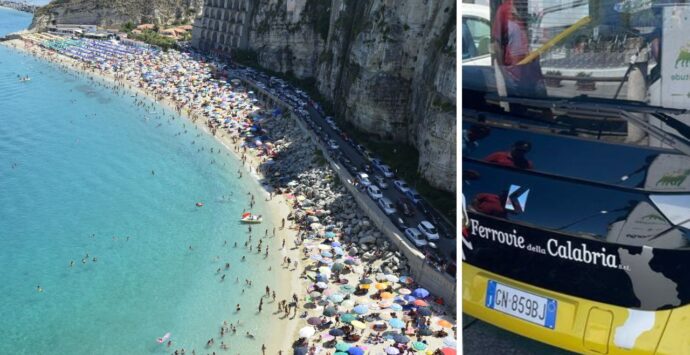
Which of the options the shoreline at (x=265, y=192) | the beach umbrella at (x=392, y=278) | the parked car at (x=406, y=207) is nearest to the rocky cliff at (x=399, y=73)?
the parked car at (x=406, y=207)

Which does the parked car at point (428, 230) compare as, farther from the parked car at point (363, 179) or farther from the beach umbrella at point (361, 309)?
the parked car at point (363, 179)

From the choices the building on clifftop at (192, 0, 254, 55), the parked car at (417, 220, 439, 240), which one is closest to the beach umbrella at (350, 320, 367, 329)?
the parked car at (417, 220, 439, 240)

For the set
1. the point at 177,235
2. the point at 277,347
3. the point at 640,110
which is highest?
the point at 640,110

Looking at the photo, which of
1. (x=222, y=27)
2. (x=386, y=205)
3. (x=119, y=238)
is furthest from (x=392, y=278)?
(x=222, y=27)

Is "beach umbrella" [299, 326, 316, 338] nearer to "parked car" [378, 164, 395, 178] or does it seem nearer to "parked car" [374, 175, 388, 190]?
"parked car" [374, 175, 388, 190]

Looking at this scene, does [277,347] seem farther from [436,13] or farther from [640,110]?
[436,13]

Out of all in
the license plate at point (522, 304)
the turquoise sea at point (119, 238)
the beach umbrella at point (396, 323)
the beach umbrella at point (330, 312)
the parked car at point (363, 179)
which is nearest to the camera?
the license plate at point (522, 304)

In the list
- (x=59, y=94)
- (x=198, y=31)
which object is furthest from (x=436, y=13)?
(x=198, y=31)

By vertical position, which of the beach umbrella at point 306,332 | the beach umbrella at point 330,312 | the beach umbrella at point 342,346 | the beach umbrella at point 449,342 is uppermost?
the beach umbrella at point 330,312
